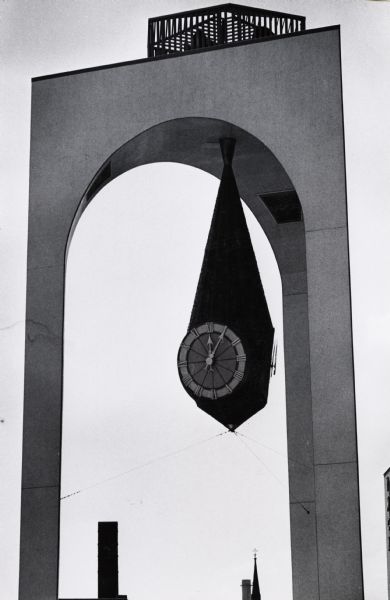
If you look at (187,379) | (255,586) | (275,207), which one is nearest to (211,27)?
(275,207)

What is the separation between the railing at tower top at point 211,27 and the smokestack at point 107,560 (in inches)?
275

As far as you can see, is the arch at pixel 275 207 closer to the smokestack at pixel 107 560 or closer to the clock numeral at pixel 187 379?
the clock numeral at pixel 187 379

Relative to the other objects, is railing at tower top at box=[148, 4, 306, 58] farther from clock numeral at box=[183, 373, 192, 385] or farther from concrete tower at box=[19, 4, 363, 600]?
clock numeral at box=[183, 373, 192, 385]

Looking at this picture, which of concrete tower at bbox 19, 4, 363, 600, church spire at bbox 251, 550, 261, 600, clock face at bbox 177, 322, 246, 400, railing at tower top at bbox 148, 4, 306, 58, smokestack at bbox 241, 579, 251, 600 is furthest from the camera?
clock face at bbox 177, 322, 246, 400

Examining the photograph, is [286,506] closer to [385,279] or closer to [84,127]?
[385,279]

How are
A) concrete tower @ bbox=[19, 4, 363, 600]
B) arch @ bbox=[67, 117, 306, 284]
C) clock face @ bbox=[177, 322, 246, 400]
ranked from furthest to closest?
clock face @ bbox=[177, 322, 246, 400], arch @ bbox=[67, 117, 306, 284], concrete tower @ bbox=[19, 4, 363, 600]

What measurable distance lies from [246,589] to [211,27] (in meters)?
8.32

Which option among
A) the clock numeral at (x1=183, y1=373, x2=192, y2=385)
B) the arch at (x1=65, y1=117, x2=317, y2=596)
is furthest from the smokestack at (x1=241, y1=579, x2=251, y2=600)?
the clock numeral at (x1=183, y1=373, x2=192, y2=385)

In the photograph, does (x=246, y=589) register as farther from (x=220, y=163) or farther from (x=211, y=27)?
(x=211, y=27)

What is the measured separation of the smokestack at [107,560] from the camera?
1886 centimetres

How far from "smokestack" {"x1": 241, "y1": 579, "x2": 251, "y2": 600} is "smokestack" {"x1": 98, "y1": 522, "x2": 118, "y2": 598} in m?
1.90

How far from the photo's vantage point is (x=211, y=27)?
19344mm

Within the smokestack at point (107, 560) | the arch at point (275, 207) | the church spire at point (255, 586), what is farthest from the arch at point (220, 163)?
the church spire at point (255, 586)

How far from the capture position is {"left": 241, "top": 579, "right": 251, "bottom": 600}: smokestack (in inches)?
742
